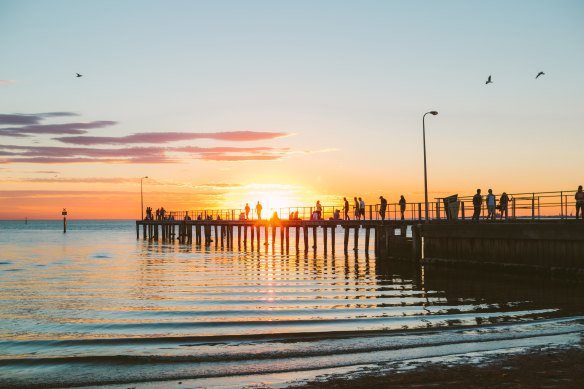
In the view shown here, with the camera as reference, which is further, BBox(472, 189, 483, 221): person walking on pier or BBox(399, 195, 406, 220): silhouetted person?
BBox(399, 195, 406, 220): silhouetted person

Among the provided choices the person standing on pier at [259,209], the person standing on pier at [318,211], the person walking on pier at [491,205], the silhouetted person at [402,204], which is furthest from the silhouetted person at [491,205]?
the person standing on pier at [259,209]

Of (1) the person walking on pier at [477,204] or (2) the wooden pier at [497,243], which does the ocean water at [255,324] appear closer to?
(2) the wooden pier at [497,243]

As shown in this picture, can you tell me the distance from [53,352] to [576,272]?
19.8m

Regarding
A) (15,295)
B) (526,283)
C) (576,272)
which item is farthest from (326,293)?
(15,295)

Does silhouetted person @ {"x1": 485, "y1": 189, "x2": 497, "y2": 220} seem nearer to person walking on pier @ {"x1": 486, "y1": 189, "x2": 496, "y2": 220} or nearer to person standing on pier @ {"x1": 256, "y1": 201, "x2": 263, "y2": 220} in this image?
person walking on pier @ {"x1": 486, "y1": 189, "x2": 496, "y2": 220}

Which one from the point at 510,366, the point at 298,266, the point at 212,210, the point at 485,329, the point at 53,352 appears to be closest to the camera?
the point at 510,366

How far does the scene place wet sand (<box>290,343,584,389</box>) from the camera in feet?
27.7

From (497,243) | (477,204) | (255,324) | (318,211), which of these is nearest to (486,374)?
(255,324)

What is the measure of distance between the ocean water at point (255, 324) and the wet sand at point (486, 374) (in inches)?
30.4

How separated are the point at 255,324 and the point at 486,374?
24.9 ft

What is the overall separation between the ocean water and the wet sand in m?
0.77

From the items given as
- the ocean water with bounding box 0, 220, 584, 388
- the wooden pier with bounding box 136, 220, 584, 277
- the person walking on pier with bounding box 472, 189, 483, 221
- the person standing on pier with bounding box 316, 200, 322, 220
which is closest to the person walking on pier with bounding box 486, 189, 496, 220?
the person walking on pier with bounding box 472, 189, 483, 221

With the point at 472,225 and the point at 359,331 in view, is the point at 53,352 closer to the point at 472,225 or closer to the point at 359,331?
the point at 359,331

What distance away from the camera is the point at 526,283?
2258cm
